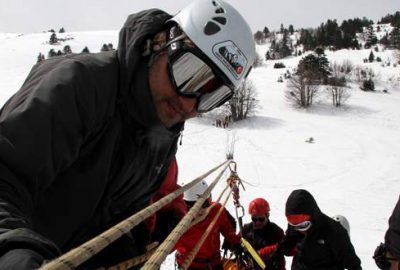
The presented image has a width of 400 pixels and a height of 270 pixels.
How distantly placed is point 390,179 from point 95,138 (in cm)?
2359

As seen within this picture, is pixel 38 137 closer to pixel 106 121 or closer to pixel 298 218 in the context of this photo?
pixel 106 121

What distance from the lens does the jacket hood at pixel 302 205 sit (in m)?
5.04

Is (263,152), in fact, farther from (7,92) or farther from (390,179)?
(7,92)

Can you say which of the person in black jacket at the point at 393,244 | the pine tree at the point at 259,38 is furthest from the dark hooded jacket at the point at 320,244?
the pine tree at the point at 259,38

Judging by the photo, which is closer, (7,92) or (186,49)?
(186,49)

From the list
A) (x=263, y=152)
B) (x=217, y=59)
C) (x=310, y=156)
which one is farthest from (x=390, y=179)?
(x=217, y=59)

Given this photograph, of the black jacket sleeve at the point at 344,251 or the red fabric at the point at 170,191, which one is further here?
the black jacket sleeve at the point at 344,251

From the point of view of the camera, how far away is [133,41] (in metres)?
1.72

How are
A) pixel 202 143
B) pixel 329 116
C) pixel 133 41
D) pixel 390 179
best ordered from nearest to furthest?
pixel 133 41, pixel 390 179, pixel 202 143, pixel 329 116

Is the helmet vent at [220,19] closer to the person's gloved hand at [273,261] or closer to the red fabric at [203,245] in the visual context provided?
the red fabric at [203,245]

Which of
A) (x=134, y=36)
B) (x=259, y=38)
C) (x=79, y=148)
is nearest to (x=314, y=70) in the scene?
(x=134, y=36)

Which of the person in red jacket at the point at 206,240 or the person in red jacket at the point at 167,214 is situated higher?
the person in red jacket at the point at 167,214

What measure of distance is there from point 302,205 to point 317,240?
0.43 m

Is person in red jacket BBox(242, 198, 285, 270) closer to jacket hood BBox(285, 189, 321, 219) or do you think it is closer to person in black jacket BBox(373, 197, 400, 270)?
jacket hood BBox(285, 189, 321, 219)
